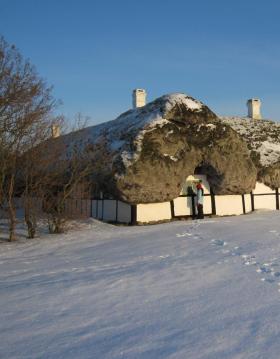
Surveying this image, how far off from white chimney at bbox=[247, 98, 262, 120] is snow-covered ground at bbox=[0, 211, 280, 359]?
1736 centimetres

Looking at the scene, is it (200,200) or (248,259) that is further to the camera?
(200,200)

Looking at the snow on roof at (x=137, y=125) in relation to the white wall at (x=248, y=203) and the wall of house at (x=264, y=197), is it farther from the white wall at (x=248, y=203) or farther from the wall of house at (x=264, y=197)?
the wall of house at (x=264, y=197)

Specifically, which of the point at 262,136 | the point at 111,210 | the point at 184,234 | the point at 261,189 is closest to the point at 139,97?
the point at 262,136

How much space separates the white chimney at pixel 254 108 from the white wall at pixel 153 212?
12.2 meters

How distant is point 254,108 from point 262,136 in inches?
206

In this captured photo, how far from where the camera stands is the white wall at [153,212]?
1556cm

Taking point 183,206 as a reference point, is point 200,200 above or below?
above

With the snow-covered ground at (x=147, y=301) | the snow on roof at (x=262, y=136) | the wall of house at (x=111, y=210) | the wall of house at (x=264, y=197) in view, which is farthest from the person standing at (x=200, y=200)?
the snow-covered ground at (x=147, y=301)

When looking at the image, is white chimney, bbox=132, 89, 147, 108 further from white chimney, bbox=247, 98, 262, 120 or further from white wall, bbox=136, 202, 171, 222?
white wall, bbox=136, 202, 171, 222

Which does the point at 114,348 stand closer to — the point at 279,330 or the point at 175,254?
the point at 279,330

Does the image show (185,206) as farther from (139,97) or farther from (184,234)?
(139,97)

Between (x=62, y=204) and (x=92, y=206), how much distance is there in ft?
11.8

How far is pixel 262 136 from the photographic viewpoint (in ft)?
69.7

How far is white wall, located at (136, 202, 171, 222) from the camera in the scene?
1556 centimetres
